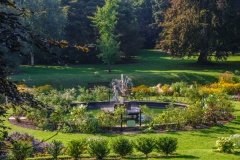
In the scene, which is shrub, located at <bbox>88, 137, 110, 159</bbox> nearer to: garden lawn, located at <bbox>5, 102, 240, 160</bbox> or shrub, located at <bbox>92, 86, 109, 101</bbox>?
garden lawn, located at <bbox>5, 102, 240, 160</bbox>

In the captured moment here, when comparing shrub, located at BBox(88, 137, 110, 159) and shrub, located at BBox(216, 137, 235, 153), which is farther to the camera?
shrub, located at BBox(216, 137, 235, 153)

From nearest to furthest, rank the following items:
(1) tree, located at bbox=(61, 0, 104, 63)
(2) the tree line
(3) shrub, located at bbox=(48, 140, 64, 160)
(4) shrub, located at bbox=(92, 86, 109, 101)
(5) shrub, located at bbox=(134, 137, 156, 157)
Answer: (3) shrub, located at bbox=(48, 140, 64, 160) < (5) shrub, located at bbox=(134, 137, 156, 157) < (4) shrub, located at bbox=(92, 86, 109, 101) < (2) the tree line < (1) tree, located at bbox=(61, 0, 104, 63)

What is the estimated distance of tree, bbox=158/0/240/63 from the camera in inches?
1414

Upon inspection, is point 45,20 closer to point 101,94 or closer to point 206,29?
point 206,29

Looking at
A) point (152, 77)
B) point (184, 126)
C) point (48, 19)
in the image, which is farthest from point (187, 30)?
point (184, 126)

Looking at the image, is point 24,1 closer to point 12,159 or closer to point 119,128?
point 119,128

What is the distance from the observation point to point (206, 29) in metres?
36.4

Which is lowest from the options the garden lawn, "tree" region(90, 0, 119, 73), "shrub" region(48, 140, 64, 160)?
the garden lawn

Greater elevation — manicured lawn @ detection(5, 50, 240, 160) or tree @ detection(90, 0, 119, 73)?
tree @ detection(90, 0, 119, 73)

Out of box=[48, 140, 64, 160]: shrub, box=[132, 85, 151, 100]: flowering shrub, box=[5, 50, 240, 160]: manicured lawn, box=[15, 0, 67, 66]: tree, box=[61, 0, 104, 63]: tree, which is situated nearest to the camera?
box=[48, 140, 64, 160]: shrub

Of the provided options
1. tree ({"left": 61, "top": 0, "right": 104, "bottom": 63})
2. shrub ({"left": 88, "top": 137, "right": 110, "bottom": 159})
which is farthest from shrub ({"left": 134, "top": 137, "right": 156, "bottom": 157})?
tree ({"left": 61, "top": 0, "right": 104, "bottom": 63})

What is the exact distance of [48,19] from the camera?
4172 cm


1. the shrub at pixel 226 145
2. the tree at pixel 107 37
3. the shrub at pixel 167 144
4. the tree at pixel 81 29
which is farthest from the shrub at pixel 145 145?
the tree at pixel 81 29

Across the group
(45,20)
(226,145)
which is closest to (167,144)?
(226,145)
